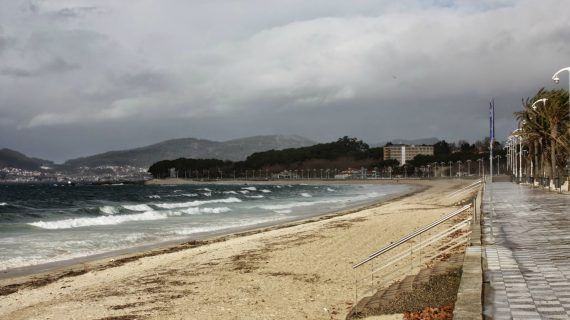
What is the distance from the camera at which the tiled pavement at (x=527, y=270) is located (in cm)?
664

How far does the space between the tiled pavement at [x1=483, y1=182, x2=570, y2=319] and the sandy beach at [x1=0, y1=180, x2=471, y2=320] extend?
2.64m

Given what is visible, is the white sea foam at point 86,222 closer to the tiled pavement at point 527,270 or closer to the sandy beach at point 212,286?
the sandy beach at point 212,286

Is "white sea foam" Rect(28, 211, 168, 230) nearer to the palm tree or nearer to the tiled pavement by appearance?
the tiled pavement

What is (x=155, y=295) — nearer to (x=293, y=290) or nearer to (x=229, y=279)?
(x=229, y=279)

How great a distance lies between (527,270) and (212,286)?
6.53 m

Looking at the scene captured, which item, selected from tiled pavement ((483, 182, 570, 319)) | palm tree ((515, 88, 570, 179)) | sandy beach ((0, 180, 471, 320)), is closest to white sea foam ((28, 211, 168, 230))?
sandy beach ((0, 180, 471, 320))

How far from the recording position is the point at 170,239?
83.3ft

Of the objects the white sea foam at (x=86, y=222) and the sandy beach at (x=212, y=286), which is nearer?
the sandy beach at (x=212, y=286)

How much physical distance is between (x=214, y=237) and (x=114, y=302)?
14.1m

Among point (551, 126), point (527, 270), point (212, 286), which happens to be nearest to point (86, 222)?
point (212, 286)

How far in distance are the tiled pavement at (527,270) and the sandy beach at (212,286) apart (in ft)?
8.65

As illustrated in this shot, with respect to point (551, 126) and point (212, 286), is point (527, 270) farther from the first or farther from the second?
point (551, 126)

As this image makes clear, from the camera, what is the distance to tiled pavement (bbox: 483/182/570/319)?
6.64m

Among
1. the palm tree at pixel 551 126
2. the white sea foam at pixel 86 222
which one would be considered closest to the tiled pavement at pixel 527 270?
the white sea foam at pixel 86 222
